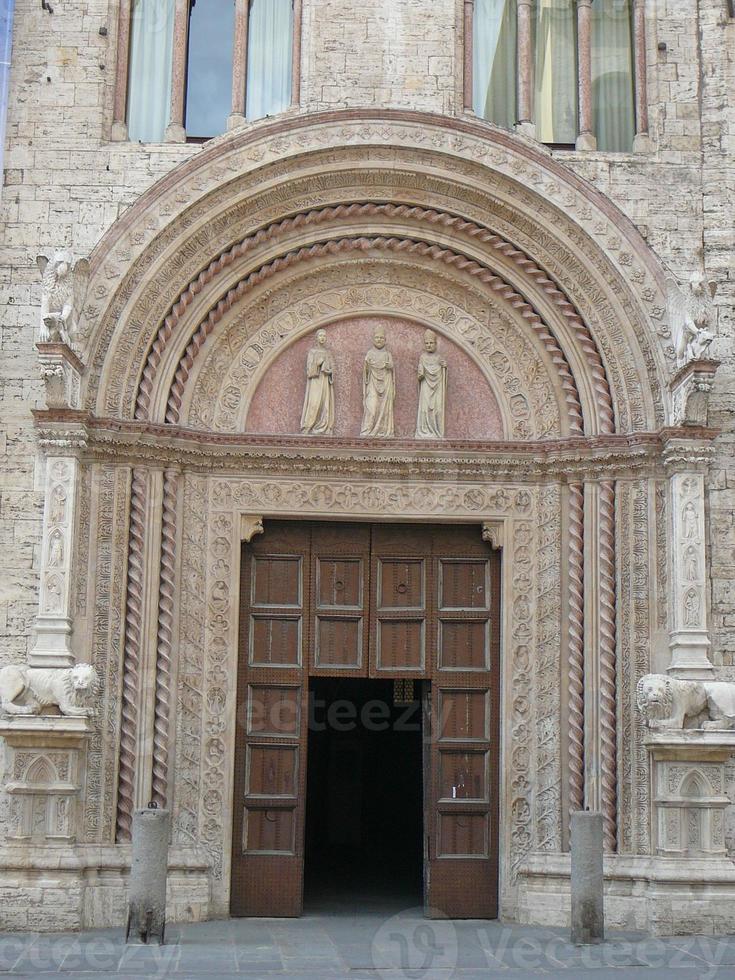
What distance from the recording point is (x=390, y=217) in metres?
12.9

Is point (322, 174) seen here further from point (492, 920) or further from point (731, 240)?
point (492, 920)

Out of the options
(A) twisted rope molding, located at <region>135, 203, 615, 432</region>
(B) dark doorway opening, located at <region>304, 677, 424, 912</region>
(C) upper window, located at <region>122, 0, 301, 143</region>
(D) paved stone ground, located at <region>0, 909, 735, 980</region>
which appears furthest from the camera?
(B) dark doorway opening, located at <region>304, 677, 424, 912</region>

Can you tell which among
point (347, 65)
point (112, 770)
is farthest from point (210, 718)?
point (347, 65)

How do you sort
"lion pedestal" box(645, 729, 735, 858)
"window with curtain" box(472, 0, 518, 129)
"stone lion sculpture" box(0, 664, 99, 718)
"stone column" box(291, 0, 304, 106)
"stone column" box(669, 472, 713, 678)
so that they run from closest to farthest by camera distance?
1. "stone lion sculpture" box(0, 664, 99, 718)
2. "lion pedestal" box(645, 729, 735, 858)
3. "stone column" box(669, 472, 713, 678)
4. "stone column" box(291, 0, 304, 106)
5. "window with curtain" box(472, 0, 518, 129)

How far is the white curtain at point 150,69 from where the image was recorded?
42.5ft

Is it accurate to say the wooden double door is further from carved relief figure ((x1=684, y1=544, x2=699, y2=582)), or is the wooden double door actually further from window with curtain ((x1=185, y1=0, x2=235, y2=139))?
window with curtain ((x1=185, y1=0, x2=235, y2=139))

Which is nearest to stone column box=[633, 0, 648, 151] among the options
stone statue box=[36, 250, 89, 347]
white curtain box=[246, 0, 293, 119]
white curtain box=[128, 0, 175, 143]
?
white curtain box=[246, 0, 293, 119]

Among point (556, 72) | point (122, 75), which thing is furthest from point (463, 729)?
point (122, 75)

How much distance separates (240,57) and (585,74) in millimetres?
3339

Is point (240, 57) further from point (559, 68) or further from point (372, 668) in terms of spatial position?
point (372, 668)

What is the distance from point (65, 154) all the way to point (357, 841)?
37.2 feet

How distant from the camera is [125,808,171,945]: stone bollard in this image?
33.1 ft

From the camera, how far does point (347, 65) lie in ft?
42.0

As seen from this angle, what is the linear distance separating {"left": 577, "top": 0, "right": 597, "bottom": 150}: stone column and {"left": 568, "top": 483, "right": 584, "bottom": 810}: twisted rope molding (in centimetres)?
333
